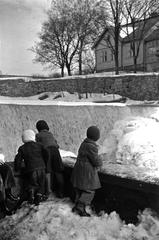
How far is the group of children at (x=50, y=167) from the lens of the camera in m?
5.07

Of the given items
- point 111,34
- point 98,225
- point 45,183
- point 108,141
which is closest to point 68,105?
point 108,141

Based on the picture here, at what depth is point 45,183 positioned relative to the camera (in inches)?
229

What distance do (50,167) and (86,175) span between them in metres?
0.93

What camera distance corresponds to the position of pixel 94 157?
5.07 metres

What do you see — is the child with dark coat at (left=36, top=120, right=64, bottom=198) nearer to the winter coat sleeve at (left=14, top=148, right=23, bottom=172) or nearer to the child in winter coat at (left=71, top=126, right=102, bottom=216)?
the winter coat sleeve at (left=14, top=148, right=23, bottom=172)

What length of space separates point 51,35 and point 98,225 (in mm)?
43184

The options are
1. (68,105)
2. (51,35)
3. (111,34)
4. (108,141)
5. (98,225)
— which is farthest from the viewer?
(51,35)

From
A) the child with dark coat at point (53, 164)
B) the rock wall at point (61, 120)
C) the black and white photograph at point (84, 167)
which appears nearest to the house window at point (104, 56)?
the black and white photograph at point (84, 167)

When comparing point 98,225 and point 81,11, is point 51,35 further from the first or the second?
point 98,225

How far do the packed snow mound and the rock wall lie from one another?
3171 millimetres

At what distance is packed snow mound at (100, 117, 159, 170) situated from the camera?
9328 mm

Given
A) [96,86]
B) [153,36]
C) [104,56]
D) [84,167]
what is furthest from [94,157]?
[104,56]

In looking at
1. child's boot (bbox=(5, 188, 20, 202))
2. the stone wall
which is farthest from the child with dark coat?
the stone wall

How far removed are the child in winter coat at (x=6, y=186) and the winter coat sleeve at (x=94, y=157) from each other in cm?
101
